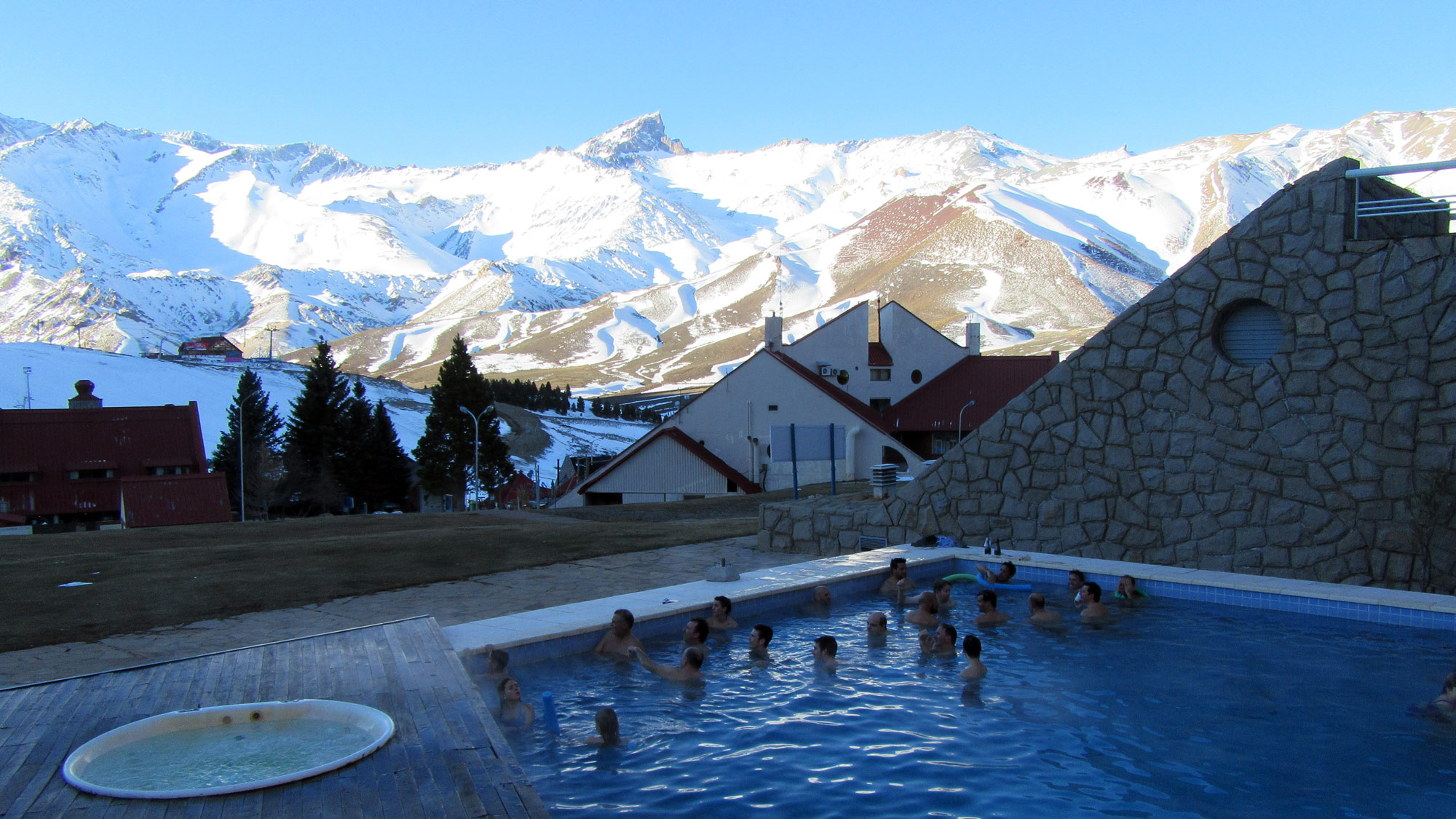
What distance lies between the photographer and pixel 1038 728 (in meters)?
6.96

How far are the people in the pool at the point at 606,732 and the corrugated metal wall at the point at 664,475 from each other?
3338 centimetres

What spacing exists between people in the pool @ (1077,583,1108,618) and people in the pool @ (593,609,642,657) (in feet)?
15.3

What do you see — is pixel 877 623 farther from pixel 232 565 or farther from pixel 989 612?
pixel 232 565

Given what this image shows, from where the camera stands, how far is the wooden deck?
13.4 feet

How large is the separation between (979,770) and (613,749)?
2.35 metres

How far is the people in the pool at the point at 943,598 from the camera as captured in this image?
1041 centimetres

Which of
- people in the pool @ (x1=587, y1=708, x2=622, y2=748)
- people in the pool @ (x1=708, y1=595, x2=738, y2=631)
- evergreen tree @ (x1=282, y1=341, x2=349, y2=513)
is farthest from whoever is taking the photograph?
evergreen tree @ (x1=282, y1=341, x2=349, y2=513)

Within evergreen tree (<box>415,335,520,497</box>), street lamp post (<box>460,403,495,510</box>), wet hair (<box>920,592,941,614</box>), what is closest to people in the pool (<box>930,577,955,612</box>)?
wet hair (<box>920,592,941,614</box>)

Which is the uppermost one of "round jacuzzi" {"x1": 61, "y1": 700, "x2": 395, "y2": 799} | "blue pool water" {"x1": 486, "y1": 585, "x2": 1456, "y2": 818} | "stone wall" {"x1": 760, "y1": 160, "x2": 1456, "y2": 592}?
"stone wall" {"x1": 760, "y1": 160, "x2": 1456, "y2": 592}

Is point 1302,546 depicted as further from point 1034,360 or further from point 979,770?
point 1034,360

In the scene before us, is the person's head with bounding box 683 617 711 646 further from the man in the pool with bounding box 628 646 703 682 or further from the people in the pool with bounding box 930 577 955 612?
the people in the pool with bounding box 930 577 955 612

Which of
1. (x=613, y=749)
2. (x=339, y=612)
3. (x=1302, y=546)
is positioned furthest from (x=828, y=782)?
(x=1302, y=546)

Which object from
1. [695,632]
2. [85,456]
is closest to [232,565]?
[695,632]

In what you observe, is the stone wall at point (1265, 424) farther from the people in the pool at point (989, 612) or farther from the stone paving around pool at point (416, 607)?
the stone paving around pool at point (416, 607)
